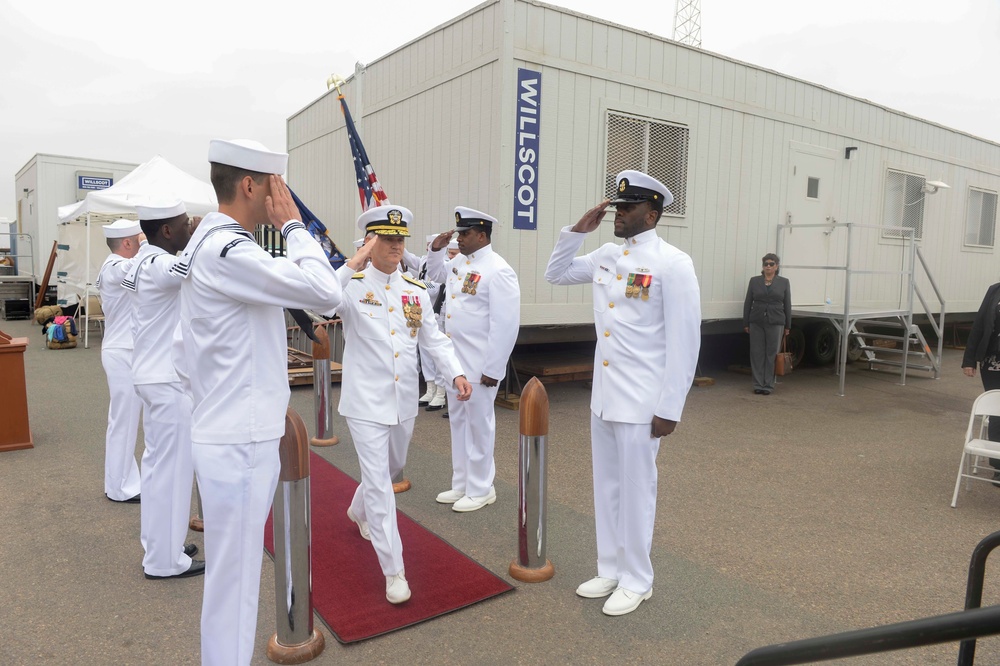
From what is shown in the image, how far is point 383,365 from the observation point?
367 cm

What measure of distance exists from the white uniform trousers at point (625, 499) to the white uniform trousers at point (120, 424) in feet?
10.8

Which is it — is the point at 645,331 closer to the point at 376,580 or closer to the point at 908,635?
the point at 376,580

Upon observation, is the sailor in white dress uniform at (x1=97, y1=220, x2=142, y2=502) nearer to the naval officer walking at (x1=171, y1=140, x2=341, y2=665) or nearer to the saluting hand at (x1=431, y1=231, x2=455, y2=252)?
the saluting hand at (x1=431, y1=231, x2=455, y2=252)

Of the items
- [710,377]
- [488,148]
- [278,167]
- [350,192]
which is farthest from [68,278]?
[278,167]

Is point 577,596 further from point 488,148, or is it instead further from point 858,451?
point 488,148

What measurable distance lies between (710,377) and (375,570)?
835 cm

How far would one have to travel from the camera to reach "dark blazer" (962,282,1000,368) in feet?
19.3

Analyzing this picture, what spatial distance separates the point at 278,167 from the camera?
2359 millimetres

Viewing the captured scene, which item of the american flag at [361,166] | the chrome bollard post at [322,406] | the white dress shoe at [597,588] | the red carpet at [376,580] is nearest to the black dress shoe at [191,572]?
the red carpet at [376,580]

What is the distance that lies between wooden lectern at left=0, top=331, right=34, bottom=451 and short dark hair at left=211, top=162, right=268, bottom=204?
4.93 metres

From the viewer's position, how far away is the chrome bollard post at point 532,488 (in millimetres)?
3846

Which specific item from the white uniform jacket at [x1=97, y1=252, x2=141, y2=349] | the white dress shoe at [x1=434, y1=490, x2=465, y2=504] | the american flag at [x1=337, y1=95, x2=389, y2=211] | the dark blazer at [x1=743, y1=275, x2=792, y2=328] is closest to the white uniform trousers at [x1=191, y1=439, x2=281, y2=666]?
the white dress shoe at [x1=434, y1=490, x2=465, y2=504]

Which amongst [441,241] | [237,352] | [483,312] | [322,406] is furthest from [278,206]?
[322,406]

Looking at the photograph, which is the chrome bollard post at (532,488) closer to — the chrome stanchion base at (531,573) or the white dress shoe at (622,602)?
the chrome stanchion base at (531,573)
